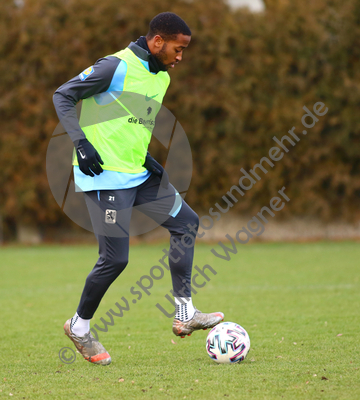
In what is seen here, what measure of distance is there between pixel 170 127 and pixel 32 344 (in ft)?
30.8

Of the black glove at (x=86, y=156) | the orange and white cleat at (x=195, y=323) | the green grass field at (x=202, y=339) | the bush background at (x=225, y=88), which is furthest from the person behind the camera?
the bush background at (x=225, y=88)

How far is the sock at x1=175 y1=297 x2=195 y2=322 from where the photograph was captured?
149 inches

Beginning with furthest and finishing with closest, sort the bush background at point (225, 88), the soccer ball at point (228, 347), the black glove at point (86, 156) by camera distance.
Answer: the bush background at point (225, 88) < the soccer ball at point (228, 347) < the black glove at point (86, 156)

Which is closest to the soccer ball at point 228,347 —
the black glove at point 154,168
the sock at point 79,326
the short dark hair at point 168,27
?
the sock at point 79,326

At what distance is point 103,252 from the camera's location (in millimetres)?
3512

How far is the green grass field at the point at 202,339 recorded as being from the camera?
2904 mm

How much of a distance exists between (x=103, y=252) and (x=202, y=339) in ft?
4.49

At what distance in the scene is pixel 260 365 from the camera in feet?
11.0

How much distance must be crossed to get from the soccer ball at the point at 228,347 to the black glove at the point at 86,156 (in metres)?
1.39

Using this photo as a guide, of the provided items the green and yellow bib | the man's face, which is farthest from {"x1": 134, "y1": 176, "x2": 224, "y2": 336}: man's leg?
the man's face

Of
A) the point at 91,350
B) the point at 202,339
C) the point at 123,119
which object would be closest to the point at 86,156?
the point at 123,119

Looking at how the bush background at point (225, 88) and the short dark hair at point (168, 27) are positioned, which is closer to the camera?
the short dark hair at point (168, 27)

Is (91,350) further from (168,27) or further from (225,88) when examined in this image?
(225,88)

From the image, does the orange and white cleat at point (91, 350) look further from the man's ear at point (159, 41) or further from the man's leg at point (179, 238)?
the man's ear at point (159, 41)
